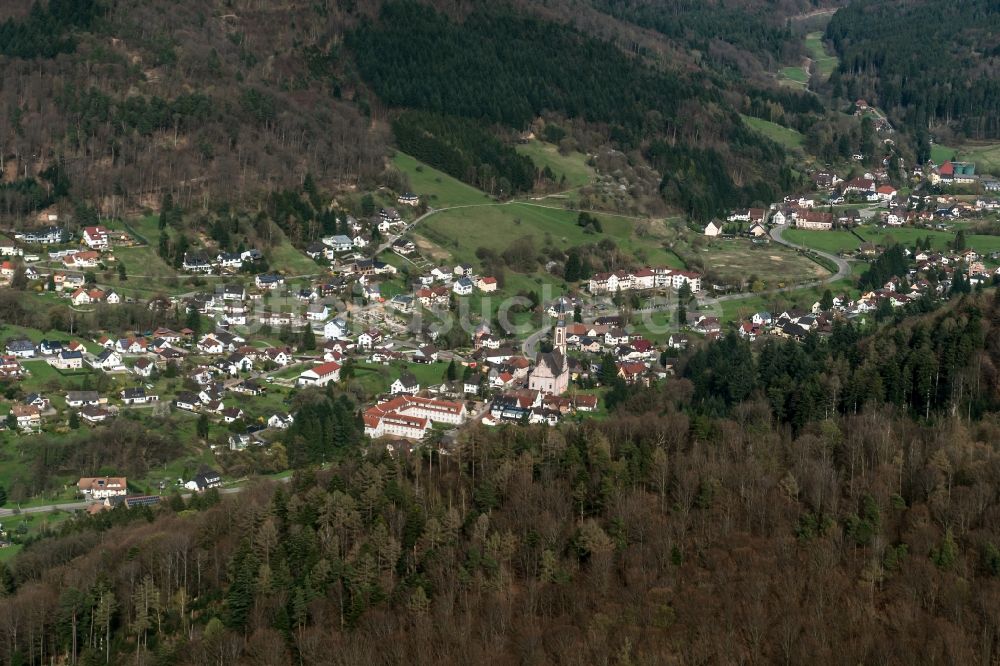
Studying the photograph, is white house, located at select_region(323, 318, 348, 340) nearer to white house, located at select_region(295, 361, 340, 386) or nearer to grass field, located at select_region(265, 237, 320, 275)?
white house, located at select_region(295, 361, 340, 386)

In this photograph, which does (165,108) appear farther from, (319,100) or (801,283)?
(801,283)

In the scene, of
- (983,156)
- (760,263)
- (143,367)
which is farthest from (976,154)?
(143,367)

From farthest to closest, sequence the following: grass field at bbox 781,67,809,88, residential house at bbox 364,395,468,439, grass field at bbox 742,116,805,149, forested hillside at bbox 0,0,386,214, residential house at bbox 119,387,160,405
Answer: grass field at bbox 781,67,809,88, grass field at bbox 742,116,805,149, forested hillside at bbox 0,0,386,214, residential house at bbox 119,387,160,405, residential house at bbox 364,395,468,439

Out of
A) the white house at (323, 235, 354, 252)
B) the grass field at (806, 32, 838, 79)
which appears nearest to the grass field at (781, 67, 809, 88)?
the grass field at (806, 32, 838, 79)

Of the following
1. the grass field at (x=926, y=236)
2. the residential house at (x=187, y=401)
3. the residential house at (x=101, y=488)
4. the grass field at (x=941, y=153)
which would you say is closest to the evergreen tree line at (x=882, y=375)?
the residential house at (x=187, y=401)

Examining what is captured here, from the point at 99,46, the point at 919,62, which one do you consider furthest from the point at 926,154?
the point at 99,46

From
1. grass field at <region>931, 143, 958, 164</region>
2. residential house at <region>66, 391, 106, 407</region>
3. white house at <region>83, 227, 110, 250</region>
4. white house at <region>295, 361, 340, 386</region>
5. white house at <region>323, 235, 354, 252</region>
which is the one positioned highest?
white house at <region>83, 227, 110, 250</region>

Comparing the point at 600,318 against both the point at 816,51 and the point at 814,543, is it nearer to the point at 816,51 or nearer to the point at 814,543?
the point at 814,543
